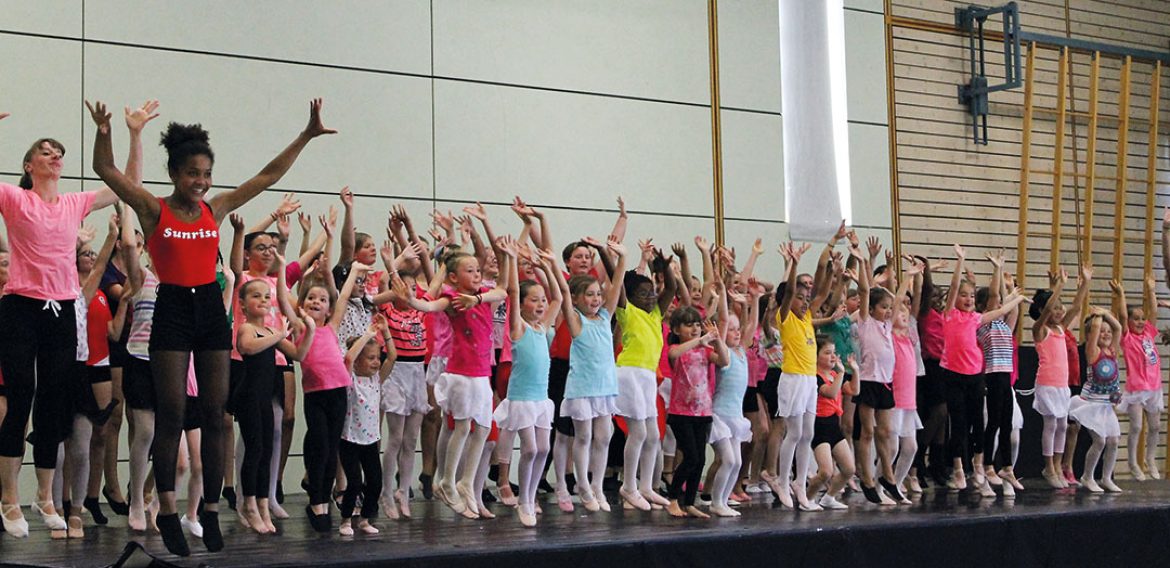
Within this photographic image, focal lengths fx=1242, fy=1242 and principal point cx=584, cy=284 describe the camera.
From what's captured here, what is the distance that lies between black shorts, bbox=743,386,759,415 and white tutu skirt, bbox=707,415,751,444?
0.99 m

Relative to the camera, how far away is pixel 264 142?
8.88 metres

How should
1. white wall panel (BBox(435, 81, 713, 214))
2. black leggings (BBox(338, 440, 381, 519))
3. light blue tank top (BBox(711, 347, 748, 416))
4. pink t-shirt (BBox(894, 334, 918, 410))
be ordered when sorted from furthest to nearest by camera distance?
white wall panel (BBox(435, 81, 713, 214))
pink t-shirt (BBox(894, 334, 918, 410))
light blue tank top (BBox(711, 347, 748, 416))
black leggings (BBox(338, 440, 381, 519))

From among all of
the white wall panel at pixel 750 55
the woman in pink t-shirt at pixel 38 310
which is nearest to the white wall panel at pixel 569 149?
the white wall panel at pixel 750 55

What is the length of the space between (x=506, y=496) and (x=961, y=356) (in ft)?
10.6

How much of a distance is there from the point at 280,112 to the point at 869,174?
209 inches

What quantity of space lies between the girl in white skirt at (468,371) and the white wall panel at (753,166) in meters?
4.63

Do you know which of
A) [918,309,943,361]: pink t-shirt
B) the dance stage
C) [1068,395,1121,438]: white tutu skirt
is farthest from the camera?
[1068,395,1121,438]: white tutu skirt

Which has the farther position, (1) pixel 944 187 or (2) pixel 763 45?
(1) pixel 944 187

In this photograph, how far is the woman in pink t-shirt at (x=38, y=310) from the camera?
4.92 meters

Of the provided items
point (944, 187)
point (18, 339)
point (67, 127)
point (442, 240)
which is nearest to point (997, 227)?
point (944, 187)

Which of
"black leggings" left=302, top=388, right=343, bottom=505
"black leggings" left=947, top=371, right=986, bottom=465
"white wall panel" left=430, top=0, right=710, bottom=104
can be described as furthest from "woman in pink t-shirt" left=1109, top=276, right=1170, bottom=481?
"black leggings" left=302, top=388, right=343, bottom=505

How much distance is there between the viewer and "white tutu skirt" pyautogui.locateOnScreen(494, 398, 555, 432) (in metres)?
6.45

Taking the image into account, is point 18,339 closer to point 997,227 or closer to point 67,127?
point 67,127

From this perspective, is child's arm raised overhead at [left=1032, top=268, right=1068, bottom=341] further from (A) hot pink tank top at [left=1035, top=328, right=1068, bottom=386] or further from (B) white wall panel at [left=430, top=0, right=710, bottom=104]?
(B) white wall panel at [left=430, top=0, right=710, bottom=104]
